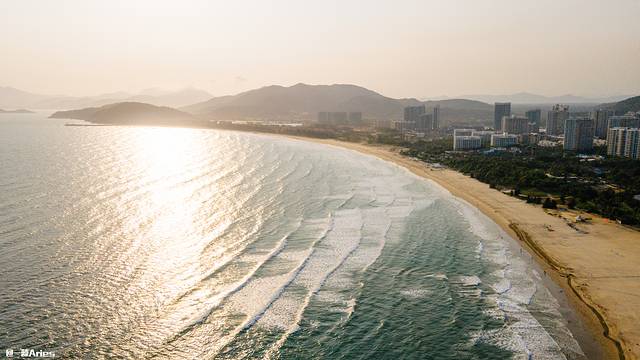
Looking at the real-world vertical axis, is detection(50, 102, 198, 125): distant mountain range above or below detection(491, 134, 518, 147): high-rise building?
above

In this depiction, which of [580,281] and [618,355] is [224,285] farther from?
[580,281]

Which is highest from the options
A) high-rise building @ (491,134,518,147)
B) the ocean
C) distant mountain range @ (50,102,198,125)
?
distant mountain range @ (50,102,198,125)

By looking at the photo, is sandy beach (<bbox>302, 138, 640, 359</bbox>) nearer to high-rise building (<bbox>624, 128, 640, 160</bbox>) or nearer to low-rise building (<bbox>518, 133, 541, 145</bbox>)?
high-rise building (<bbox>624, 128, 640, 160</bbox>)

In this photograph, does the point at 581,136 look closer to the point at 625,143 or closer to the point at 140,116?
the point at 625,143

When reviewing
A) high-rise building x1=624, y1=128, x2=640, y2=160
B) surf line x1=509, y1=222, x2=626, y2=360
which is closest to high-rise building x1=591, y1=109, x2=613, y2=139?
high-rise building x1=624, y1=128, x2=640, y2=160

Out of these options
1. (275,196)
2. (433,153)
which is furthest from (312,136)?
(275,196)

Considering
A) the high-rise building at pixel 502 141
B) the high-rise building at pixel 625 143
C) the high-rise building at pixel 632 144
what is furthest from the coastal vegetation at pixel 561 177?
the high-rise building at pixel 502 141

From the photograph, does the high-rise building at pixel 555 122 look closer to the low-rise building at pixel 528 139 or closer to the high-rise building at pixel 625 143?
the low-rise building at pixel 528 139

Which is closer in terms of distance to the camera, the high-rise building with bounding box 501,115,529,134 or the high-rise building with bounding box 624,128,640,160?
the high-rise building with bounding box 624,128,640,160
